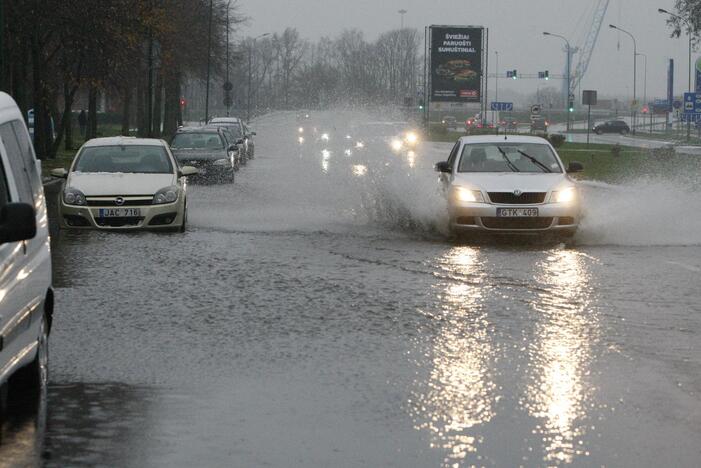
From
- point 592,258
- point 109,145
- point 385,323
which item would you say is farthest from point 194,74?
point 385,323

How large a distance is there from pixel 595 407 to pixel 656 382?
945 mm

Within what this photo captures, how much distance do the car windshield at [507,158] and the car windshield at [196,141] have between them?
16645 millimetres

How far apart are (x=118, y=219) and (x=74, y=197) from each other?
0.67 metres

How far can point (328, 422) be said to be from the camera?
23.1ft

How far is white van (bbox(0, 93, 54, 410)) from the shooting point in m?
6.43

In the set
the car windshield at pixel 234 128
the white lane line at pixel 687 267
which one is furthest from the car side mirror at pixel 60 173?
A: the car windshield at pixel 234 128

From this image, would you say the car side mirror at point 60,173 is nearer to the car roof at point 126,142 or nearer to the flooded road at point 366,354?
the car roof at point 126,142

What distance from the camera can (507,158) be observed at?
19172 mm

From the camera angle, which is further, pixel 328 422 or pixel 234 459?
pixel 328 422

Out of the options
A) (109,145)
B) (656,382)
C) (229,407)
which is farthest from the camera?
(109,145)

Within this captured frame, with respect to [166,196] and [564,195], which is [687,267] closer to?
[564,195]

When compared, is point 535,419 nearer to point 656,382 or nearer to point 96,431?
point 656,382

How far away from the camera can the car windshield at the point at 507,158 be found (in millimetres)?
19031

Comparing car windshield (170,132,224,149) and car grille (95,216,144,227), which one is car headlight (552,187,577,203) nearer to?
car grille (95,216,144,227)
